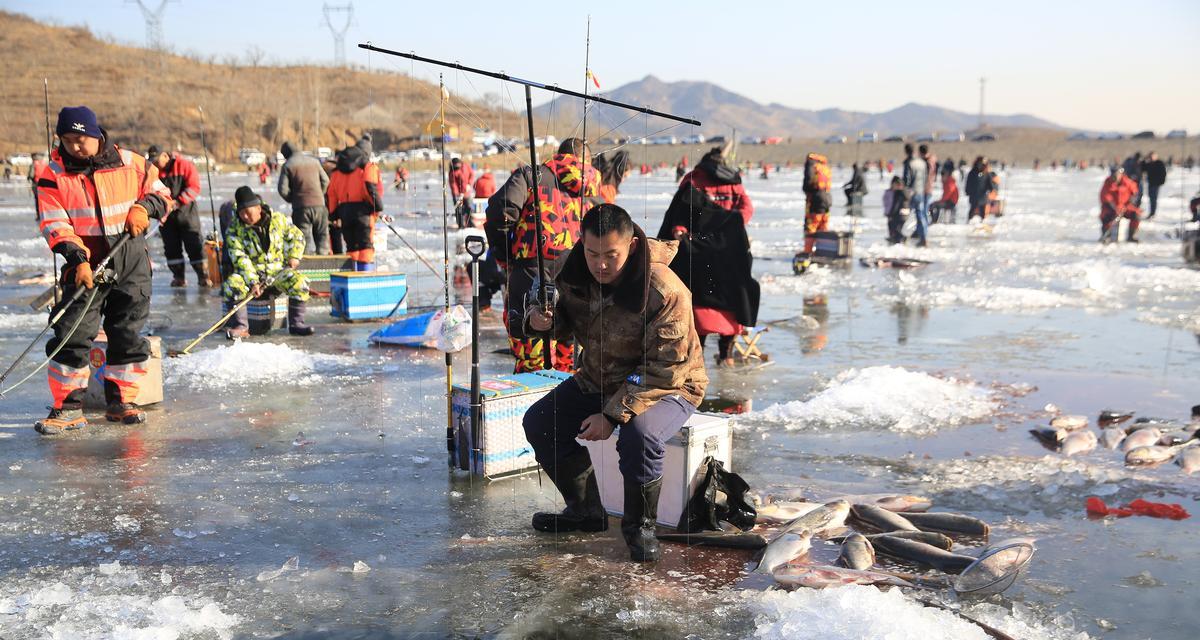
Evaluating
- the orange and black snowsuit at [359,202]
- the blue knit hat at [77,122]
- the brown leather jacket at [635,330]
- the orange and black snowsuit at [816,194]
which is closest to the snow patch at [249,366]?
the blue knit hat at [77,122]

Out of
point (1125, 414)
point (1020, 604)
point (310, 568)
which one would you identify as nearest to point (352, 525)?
point (310, 568)

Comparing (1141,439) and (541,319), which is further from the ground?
(541,319)

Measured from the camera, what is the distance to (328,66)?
12300cm

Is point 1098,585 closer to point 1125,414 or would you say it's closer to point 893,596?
point 893,596

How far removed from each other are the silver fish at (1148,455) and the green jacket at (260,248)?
24.5 feet

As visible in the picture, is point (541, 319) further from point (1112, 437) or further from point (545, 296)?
point (1112, 437)

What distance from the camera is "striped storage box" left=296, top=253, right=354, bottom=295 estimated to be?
13.3 m

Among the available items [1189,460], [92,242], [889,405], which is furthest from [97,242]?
[1189,460]

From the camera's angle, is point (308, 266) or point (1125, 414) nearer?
point (1125, 414)

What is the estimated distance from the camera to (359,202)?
1292cm

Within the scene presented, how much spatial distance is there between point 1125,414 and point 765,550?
406 centimetres

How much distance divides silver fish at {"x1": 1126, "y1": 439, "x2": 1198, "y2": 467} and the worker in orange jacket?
6.28 m

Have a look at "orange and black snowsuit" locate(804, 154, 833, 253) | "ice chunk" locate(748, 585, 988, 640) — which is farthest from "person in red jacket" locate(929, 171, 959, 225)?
"ice chunk" locate(748, 585, 988, 640)

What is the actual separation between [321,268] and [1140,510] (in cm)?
1038
